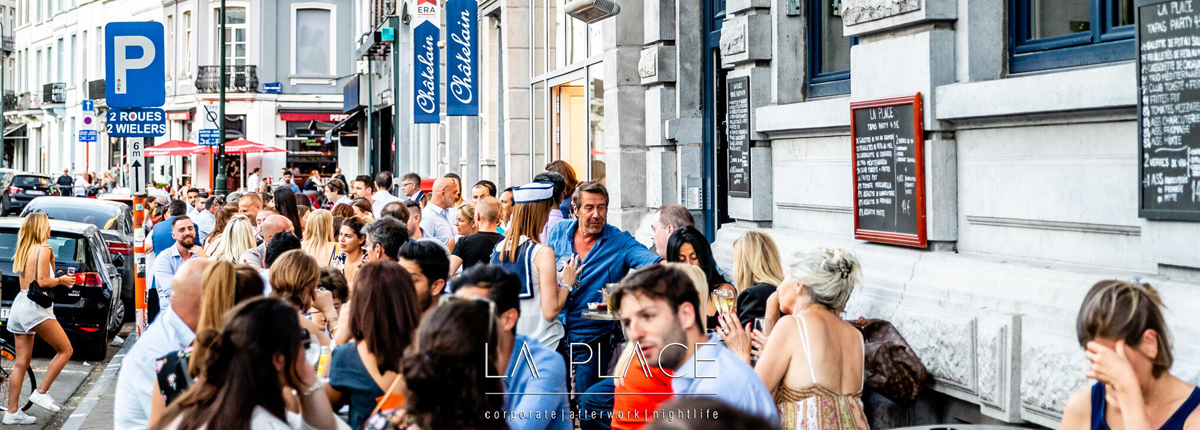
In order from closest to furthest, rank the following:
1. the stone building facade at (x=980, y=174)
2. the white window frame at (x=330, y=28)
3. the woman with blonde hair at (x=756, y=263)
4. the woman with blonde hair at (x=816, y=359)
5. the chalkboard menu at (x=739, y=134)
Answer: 1. the woman with blonde hair at (x=816, y=359)
2. the stone building facade at (x=980, y=174)
3. the woman with blonde hair at (x=756, y=263)
4. the chalkboard menu at (x=739, y=134)
5. the white window frame at (x=330, y=28)

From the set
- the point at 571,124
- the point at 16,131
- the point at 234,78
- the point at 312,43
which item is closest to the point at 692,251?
the point at 571,124

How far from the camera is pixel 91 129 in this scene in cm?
2550

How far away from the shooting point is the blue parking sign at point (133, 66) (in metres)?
16.6

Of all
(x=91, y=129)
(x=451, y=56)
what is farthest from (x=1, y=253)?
(x=91, y=129)

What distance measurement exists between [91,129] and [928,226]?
2214 cm

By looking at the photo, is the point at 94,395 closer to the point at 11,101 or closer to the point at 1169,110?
the point at 1169,110

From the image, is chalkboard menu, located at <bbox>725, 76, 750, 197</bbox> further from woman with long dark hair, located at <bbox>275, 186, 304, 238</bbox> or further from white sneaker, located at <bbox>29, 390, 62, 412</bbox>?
white sneaker, located at <bbox>29, 390, 62, 412</bbox>

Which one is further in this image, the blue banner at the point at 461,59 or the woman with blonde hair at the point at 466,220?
the blue banner at the point at 461,59

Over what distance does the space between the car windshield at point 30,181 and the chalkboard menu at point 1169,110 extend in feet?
125

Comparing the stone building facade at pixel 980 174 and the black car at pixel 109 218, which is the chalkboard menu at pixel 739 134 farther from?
the black car at pixel 109 218

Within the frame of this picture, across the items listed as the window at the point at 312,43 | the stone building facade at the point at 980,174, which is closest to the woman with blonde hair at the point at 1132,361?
the stone building facade at the point at 980,174

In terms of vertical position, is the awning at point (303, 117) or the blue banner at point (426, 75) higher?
the awning at point (303, 117)

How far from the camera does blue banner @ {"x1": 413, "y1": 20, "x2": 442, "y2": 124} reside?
773 inches

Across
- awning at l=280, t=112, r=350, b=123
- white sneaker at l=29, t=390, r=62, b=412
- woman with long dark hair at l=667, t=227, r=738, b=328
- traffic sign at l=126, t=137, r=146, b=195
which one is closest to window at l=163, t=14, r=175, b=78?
awning at l=280, t=112, r=350, b=123
